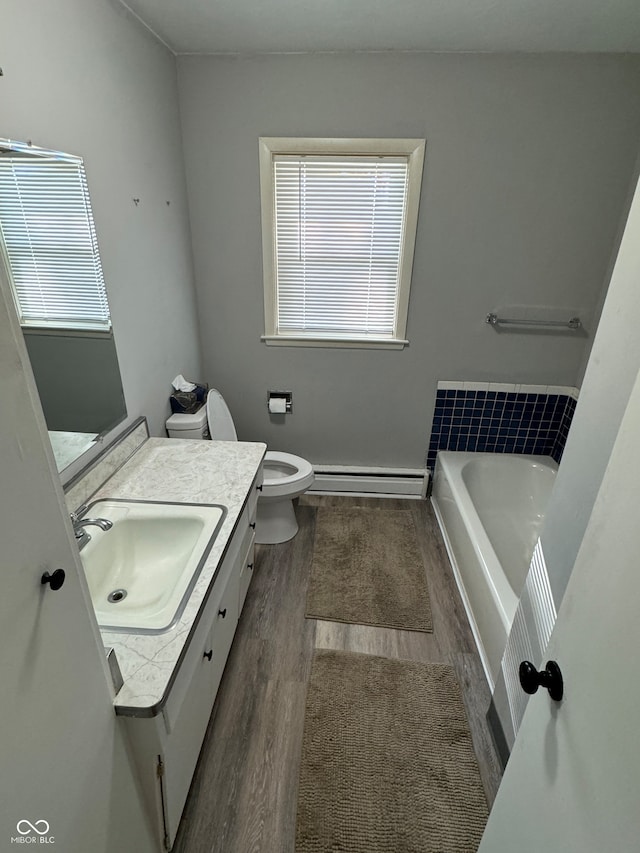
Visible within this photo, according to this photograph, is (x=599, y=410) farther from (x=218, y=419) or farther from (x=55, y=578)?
(x=218, y=419)

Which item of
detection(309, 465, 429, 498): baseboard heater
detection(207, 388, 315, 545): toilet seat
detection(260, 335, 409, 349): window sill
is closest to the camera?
detection(207, 388, 315, 545): toilet seat

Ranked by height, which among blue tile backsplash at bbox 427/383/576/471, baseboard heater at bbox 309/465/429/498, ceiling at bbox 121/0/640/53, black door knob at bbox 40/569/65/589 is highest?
ceiling at bbox 121/0/640/53

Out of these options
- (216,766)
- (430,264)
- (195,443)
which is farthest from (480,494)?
(216,766)

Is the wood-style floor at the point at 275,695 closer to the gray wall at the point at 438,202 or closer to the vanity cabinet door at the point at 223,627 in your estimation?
the vanity cabinet door at the point at 223,627

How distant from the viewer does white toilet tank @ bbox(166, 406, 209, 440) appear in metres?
2.19

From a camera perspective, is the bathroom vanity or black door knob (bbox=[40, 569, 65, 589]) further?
the bathroom vanity

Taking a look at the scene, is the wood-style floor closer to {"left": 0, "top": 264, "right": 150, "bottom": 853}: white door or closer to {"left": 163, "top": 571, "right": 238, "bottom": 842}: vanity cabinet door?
{"left": 163, "top": 571, "right": 238, "bottom": 842}: vanity cabinet door

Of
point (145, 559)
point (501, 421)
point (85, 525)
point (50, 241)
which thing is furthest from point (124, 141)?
point (501, 421)

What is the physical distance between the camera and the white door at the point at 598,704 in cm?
55

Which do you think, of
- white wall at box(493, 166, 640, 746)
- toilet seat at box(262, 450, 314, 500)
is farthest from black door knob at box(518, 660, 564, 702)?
toilet seat at box(262, 450, 314, 500)

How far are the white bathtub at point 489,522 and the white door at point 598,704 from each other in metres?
1.04

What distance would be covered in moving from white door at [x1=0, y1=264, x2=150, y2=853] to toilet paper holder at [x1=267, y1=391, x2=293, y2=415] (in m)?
2.00

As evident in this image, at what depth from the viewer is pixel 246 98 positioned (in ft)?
6.93

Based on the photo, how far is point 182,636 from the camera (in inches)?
42.1
